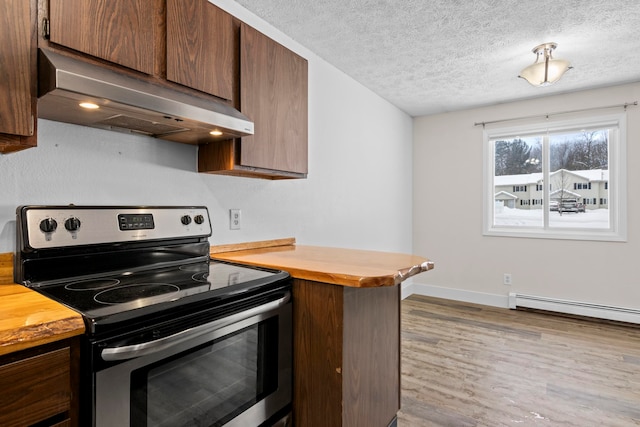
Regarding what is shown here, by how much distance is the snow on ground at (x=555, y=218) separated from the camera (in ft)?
12.3

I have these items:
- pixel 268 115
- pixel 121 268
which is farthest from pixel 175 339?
A: pixel 268 115

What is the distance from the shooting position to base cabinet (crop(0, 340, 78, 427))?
2.48 ft

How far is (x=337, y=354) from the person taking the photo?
1387mm

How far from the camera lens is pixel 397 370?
1.84 metres

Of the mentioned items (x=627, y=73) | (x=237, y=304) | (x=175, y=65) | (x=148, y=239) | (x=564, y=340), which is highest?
(x=627, y=73)

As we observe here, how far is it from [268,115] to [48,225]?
1094 millimetres

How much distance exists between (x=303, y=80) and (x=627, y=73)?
3155 mm

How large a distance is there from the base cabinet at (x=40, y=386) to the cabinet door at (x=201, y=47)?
1.05 m

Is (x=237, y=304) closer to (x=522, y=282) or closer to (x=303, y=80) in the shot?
(x=303, y=80)

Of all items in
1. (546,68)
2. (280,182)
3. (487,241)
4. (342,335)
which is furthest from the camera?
(487,241)

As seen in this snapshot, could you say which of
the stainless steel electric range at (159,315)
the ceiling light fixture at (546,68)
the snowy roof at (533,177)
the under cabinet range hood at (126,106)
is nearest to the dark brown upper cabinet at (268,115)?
the under cabinet range hood at (126,106)

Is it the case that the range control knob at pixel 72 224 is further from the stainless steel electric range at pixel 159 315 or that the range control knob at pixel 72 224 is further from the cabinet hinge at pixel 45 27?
the cabinet hinge at pixel 45 27

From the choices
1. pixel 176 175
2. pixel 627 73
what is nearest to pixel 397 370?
pixel 176 175

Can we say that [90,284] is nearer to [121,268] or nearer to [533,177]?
[121,268]
